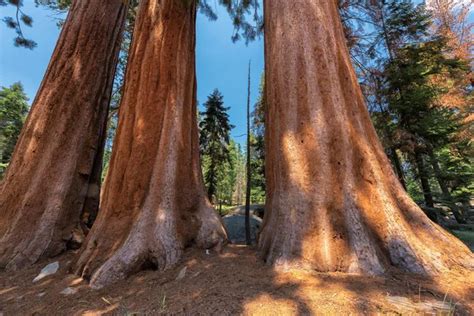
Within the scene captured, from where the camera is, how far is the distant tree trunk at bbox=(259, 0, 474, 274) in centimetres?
248

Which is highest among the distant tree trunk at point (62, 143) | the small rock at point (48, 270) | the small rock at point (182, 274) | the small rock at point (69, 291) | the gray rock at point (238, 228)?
the distant tree trunk at point (62, 143)

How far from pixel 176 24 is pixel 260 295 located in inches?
184

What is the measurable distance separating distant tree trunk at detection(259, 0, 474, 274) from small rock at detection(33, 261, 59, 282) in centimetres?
277

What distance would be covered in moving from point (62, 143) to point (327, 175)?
450cm

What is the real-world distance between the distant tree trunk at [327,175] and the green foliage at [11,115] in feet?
83.5

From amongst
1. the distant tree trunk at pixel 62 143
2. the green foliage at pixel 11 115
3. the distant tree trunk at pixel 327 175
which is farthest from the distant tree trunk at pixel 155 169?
the green foliage at pixel 11 115

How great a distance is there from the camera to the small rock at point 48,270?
3.20 meters

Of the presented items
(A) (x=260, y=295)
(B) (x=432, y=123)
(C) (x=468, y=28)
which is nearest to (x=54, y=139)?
(A) (x=260, y=295)

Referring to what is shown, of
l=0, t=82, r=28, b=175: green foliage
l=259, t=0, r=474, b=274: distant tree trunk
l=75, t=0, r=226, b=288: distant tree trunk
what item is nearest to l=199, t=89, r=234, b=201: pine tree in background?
l=75, t=0, r=226, b=288: distant tree trunk

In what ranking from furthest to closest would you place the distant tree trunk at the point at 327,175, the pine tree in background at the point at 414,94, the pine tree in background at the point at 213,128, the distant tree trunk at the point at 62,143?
the pine tree in background at the point at 213,128, the pine tree in background at the point at 414,94, the distant tree trunk at the point at 62,143, the distant tree trunk at the point at 327,175

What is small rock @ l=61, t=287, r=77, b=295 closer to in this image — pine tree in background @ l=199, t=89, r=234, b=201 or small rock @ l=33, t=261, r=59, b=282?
small rock @ l=33, t=261, r=59, b=282

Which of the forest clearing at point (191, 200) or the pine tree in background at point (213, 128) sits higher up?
the pine tree in background at point (213, 128)

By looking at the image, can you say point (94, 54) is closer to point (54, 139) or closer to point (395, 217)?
point (54, 139)

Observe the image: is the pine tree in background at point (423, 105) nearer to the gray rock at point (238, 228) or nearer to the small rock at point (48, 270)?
the gray rock at point (238, 228)
